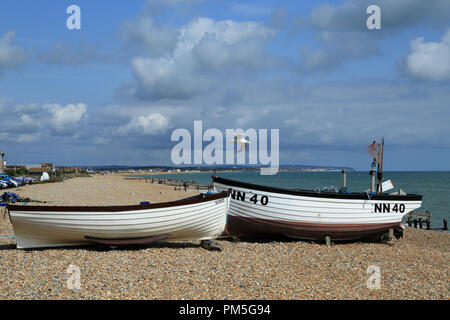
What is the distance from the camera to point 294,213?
1311 centimetres

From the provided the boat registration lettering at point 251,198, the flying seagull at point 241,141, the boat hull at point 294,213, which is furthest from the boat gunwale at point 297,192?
the flying seagull at point 241,141

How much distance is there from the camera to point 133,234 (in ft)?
35.9

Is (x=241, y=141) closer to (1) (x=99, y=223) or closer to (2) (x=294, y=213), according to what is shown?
(2) (x=294, y=213)

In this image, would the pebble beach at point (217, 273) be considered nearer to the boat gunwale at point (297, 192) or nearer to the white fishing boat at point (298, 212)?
the white fishing boat at point (298, 212)

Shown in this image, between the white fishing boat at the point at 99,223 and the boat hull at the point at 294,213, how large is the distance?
2363 mm

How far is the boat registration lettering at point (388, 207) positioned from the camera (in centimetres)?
1433

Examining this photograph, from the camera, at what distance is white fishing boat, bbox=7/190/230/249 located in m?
10.5

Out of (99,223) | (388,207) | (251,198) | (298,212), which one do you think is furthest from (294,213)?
(99,223)

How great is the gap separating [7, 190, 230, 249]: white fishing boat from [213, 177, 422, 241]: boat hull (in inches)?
93.0

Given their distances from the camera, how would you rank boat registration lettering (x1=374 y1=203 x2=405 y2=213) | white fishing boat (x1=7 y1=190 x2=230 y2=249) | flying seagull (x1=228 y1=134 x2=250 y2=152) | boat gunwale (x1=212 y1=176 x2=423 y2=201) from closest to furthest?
white fishing boat (x1=7 y1=190 x2=230 y2=249)
flying seagull (x1=228 y1=134 x2=250 y2=152)
boat gunwale (x1=212 y1=176 x2=423 y2=201)
boat registration lettering (x1=374 y1=203 x2=405 y2=213)

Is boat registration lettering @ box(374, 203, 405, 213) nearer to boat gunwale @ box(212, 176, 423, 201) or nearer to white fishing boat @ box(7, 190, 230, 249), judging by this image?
boat gunwale @ box(212, 176, 423, 201)

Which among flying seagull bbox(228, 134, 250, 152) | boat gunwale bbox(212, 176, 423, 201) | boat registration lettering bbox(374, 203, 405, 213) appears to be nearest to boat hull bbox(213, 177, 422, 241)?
boat gunwale bbox(212, 176, 423, 201)

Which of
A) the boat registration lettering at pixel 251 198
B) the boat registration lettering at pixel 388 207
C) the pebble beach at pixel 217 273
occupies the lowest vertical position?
the pebble beach at pixel 217 273
